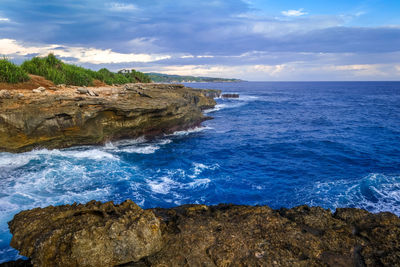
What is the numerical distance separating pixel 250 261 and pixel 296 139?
21.4 meters

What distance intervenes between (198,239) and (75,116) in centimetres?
1528

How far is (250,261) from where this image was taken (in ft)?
15.5

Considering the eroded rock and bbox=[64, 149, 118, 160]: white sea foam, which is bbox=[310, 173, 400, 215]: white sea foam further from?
bbox=[64, 149, 118, 160]: white sea foam

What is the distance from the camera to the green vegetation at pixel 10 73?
1808 cm

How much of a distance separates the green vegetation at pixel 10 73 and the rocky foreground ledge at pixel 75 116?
6.94 ft

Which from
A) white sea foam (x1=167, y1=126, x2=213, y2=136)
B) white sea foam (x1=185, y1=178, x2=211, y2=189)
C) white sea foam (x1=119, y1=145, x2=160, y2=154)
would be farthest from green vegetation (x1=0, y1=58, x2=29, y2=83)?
white sea foam (x1=185, y1=178, x2=211, y2=189)

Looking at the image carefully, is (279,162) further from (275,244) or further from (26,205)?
(26,205)

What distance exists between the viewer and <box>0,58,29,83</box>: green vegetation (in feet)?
59.3

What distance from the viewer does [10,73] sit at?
18156 mm

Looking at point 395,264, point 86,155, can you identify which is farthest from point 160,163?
point 395,264

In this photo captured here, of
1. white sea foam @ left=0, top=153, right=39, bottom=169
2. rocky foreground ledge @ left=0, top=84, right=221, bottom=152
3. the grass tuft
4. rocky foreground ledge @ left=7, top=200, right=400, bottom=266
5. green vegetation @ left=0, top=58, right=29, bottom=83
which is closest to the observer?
rocky foreground ledge @ left=7, top=200, right=400, bottom=266

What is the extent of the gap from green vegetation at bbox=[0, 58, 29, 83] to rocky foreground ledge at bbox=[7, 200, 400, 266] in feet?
58.4

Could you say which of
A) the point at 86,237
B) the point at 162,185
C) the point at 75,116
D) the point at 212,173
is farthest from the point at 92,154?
the point at 86,237

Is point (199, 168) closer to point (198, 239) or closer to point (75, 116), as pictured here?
point (75, 116)
